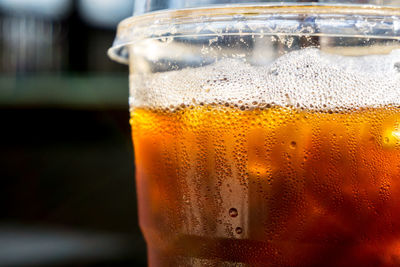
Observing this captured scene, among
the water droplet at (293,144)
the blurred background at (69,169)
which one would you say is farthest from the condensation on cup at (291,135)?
the blurred background at (69,169)

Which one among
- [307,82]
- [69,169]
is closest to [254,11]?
[307,82]

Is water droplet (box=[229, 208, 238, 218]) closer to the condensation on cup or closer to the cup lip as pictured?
the condensation on cup

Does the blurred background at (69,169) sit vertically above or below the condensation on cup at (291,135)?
below

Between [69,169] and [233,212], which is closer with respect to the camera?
[233,212]

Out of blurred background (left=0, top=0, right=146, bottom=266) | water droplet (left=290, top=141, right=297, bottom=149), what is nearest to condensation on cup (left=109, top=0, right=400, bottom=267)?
water droplet (left=290, top=141, right=297, bottom=149)

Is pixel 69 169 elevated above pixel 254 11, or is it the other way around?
pixel 254 11

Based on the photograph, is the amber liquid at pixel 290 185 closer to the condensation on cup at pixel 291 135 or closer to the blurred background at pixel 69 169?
the condensation on cup at pixel 291 135

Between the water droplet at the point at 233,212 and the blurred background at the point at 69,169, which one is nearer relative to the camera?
the water droplet at the point at 233,212

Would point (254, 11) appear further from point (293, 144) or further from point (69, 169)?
point (69, 169)

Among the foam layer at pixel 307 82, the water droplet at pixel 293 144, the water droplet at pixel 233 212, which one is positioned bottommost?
the water droplet at pixel 233 212
